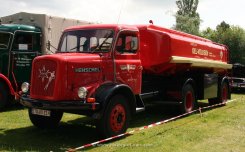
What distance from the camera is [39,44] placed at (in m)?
12.3

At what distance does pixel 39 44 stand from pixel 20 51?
79 centimetres

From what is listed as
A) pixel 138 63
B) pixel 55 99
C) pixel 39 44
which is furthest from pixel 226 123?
pixel 39 44

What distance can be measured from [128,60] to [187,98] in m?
3.81

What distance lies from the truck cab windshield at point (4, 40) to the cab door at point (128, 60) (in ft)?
16.1

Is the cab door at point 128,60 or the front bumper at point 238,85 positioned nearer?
the cab door at point 128,60

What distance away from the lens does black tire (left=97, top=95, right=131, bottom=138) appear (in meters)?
7.31

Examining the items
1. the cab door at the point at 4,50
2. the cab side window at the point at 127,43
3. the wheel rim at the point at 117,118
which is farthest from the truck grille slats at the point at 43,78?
the cab door at the point at 4,50

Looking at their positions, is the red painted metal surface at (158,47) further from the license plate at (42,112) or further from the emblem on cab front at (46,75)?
the license plate at (42,112)

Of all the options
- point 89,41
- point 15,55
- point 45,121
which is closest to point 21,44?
point 15,55

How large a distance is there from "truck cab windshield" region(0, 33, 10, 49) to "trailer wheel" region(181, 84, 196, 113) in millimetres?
6075

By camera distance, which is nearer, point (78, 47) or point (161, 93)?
point (78, 47)

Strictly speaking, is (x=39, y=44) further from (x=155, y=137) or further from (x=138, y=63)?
(x=155, y=137)

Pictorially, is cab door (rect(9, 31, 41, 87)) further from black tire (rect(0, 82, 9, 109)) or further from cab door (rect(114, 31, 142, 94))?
cab door (rect(114, 31, 142, 94))

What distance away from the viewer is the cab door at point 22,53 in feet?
38.1
